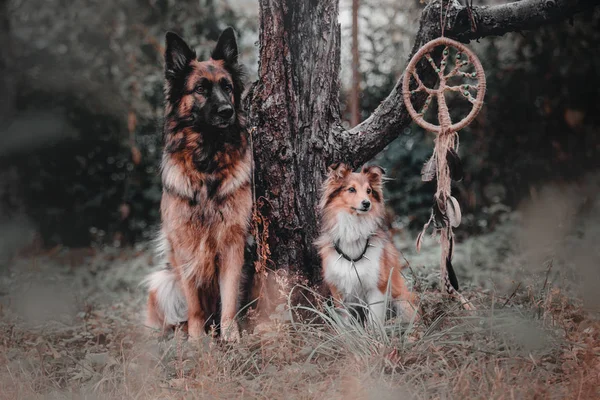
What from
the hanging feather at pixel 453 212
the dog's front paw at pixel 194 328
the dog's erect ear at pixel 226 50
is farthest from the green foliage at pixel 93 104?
the hanging feather at pixel 453 212

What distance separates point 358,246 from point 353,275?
0.20 metres

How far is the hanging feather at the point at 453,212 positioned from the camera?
357cm

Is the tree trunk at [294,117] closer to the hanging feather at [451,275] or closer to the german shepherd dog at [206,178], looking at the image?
the german shepherd dog at [206,178]

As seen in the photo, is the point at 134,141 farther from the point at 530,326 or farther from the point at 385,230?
the point at 530,326

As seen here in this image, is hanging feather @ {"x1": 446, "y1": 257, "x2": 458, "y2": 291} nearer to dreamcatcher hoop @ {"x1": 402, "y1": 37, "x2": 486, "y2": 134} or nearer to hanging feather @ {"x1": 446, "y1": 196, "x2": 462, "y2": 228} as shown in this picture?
hanging feather @ {"x1": 446, "y1": 196, "x2": 462, "y2": 228}

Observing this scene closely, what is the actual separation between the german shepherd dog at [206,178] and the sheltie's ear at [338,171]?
549mm

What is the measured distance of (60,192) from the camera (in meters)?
8.03

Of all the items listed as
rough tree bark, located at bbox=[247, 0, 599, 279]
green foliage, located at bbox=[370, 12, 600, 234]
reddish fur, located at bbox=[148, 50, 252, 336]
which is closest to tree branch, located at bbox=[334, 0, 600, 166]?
rough tree bark, located at bbox=[247, 0, 599, 279]

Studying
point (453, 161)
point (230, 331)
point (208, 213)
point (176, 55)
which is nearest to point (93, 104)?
point (176, 55)

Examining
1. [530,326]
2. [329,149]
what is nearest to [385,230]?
[329,149]

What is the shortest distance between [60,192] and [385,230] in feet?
17.9

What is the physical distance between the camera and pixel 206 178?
157 inches

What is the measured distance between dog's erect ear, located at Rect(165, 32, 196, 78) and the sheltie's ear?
1184 mm

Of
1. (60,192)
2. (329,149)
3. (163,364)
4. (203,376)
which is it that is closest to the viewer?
(203,376)
